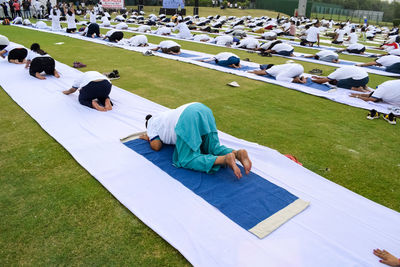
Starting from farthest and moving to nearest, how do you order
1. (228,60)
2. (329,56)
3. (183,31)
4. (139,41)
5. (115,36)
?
(183,31) < (115,36) < (139,41) < (329,56) < (228,60)

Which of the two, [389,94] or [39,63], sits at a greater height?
[39,63]

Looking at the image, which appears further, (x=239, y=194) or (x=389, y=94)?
(x=389, y=94)

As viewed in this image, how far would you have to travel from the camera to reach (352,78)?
587cm

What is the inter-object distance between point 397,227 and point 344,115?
2807 millimetres

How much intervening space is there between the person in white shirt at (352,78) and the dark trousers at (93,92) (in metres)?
4.83

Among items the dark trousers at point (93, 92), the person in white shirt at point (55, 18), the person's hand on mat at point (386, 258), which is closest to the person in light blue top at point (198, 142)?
the person's hand on mat at point (386, 258)

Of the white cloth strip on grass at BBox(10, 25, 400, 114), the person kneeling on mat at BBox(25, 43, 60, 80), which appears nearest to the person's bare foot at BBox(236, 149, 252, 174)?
the white cloth strip on grass at BBox(10, 25, 400, 114)

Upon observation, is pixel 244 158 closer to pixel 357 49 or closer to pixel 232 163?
pixel 232 163

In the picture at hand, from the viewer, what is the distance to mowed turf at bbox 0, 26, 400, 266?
197 centimetres

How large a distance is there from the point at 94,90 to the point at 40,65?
2.43 meters

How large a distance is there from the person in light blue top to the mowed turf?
77 centimetres

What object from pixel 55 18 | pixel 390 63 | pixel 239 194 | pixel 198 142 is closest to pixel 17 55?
pixel 198 142

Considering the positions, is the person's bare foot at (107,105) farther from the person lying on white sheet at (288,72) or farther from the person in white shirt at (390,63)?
the person in white shirt at (390,63)

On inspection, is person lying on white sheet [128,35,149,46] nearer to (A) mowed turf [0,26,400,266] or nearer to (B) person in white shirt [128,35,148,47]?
(B) person in white shirt [128,35,148,47]
